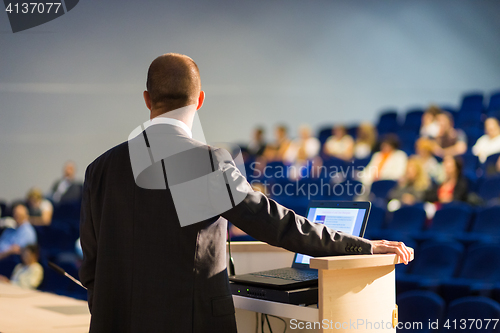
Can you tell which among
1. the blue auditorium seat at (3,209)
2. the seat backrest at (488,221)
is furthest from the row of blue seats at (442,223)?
the blue auditorium seat at (3,209)

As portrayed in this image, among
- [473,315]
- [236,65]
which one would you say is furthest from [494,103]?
[473,315]

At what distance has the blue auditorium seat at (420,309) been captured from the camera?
82.2 inches

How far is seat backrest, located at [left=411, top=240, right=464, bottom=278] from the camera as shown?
2539 millimetres

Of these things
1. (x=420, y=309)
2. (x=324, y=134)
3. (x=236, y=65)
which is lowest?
(x=420, y=309)

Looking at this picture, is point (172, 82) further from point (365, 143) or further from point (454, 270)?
point (365, 143)

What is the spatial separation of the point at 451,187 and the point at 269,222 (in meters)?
2.93

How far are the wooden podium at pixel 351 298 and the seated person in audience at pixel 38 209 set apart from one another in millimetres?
4446

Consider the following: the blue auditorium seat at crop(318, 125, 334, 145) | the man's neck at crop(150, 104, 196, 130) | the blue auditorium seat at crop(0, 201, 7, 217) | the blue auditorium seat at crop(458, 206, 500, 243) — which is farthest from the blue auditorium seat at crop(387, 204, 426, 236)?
the blue auditorium seat at crop(0, 201, 7, 217)

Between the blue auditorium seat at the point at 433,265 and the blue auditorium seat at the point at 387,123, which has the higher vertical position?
the blue auditorium seat at the point at 387,123

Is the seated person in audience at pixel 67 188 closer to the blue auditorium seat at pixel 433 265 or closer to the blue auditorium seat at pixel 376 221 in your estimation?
the blue auditorium seat at pixel 376 221

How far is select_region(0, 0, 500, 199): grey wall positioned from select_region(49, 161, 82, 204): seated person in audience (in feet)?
0.54

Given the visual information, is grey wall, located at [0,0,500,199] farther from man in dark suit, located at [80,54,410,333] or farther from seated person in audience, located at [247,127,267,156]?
man in dark suit, located at [80,54,410,333]

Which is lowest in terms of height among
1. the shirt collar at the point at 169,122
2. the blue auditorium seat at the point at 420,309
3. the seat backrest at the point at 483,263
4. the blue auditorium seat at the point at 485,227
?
the blue auditorium seat at the point at 420,309

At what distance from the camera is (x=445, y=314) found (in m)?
2.17
